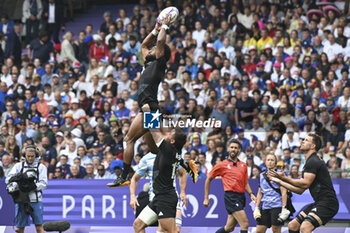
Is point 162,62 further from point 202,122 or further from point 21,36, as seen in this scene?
point 21,36

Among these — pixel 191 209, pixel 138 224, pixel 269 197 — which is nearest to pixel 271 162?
pixel 269 197

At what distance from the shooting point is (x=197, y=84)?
22.3m

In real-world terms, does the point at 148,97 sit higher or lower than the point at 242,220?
higher

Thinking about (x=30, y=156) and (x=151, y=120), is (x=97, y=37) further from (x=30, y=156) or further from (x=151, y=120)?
(x=151, y=120)

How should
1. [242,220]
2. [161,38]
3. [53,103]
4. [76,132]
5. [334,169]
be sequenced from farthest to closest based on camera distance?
[53,103]
[76,132]
[334,169]
[242,220]
[161,38]

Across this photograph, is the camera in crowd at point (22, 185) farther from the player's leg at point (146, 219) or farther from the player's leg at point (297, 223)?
the player's leg at point (297, 223)

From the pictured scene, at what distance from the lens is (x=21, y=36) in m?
28.8

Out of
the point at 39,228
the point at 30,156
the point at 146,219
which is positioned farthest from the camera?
the point at 39,228

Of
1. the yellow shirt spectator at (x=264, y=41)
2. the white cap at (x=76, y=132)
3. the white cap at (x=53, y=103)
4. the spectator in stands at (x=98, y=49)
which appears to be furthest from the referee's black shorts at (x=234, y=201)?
the spectator in stands at (x=98, y=49)

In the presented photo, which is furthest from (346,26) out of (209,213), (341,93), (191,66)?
(209,213)

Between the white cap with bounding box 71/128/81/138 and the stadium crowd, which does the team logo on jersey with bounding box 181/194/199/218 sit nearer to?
the stadium crowd

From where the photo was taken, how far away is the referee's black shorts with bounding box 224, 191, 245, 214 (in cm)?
1470

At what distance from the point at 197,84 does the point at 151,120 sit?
33.2 feet

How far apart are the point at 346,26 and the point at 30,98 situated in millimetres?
9796
